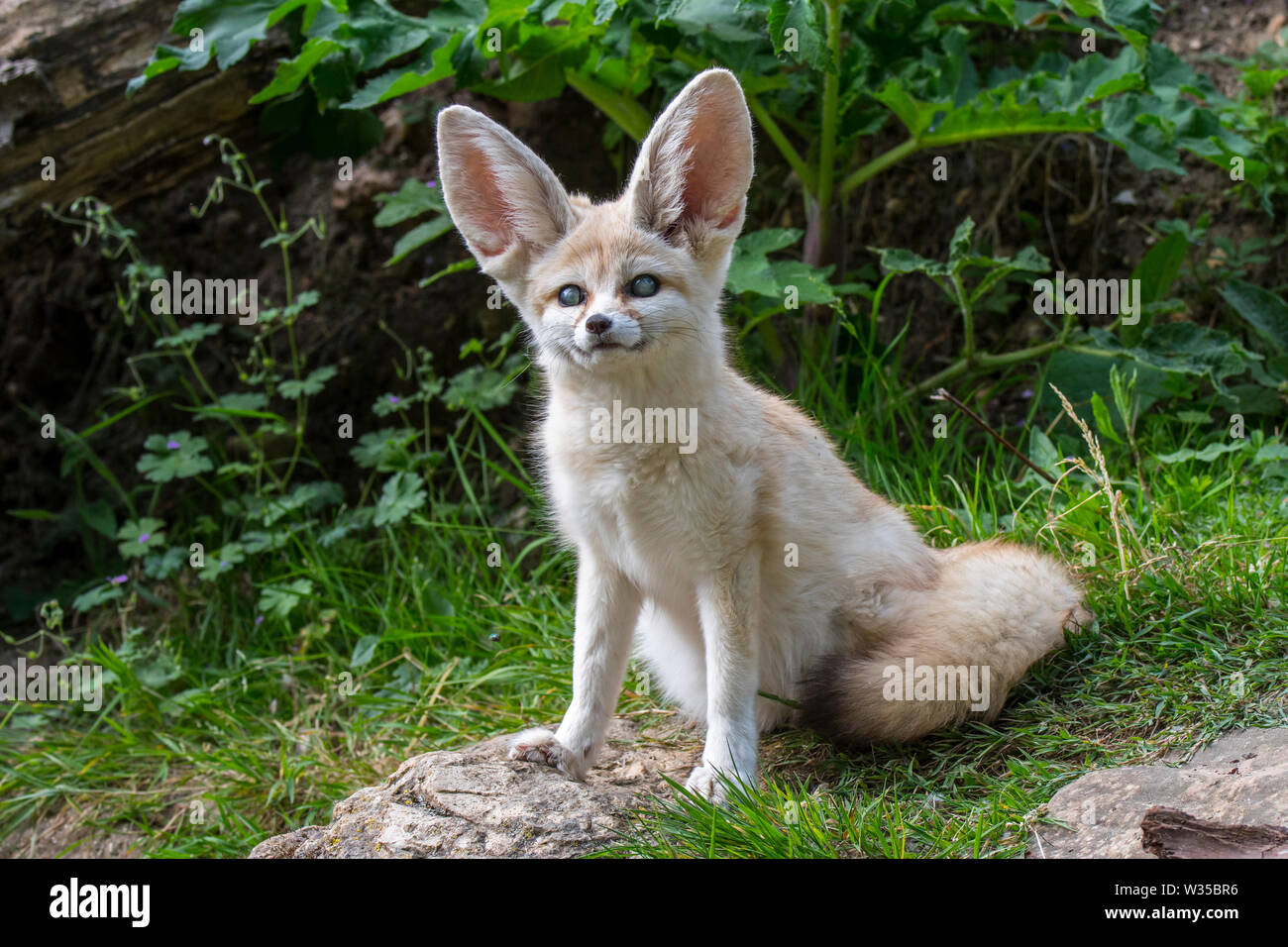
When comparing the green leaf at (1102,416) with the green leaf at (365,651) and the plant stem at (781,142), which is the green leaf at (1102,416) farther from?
the green leaf at (365,651)

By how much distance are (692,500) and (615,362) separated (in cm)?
44

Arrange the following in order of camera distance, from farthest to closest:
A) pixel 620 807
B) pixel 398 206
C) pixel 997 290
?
pixel 997 290 → pixel 398 206 → pixel 620 807

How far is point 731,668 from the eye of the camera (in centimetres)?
317

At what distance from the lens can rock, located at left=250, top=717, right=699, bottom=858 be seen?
2.79 metres

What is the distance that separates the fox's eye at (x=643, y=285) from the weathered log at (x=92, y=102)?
2.70 metres

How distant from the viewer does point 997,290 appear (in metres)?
5.48

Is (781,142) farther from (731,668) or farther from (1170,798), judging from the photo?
(1170,798)

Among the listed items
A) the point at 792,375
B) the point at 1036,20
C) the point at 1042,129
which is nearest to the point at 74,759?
the point at 792,375

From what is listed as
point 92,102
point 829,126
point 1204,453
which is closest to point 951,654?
point 1204,453

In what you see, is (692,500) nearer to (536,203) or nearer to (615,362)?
(615,362)

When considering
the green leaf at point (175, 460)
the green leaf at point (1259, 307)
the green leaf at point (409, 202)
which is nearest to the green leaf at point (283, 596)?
the green leaf at point (175, 460)

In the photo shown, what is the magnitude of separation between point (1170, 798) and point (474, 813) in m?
1.64

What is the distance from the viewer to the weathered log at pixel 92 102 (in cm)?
458

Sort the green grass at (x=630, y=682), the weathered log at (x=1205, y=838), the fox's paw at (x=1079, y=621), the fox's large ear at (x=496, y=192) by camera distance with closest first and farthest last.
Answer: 1. the weathered log at (x=1205, y=838)
2. the green grass at (x=630, y=682)
3. the fox's large ear at (x=496, y=192)
4. the fox's paw at (x=1079, y=621)
